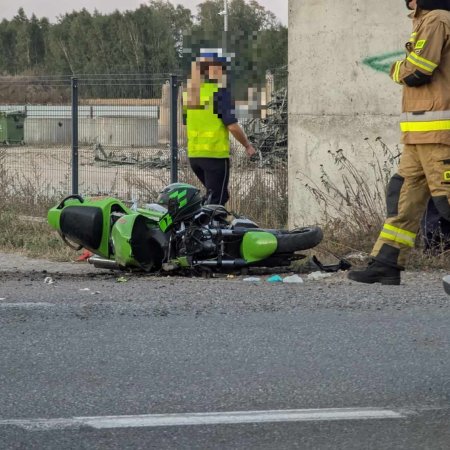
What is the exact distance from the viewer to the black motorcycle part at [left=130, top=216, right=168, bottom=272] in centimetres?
768

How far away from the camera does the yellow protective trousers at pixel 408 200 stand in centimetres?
640

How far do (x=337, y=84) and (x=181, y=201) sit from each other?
271 centimetres

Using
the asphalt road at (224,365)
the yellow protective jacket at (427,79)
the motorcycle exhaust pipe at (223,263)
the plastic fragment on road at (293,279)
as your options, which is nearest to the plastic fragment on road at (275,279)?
the plastic fragment on road at (293,279)

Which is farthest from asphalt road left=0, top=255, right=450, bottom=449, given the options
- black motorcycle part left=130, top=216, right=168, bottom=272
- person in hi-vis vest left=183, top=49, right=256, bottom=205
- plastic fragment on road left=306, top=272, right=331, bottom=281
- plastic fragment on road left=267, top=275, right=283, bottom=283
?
person in hi-vis vest left=183, top=49, right=256, bottom=205

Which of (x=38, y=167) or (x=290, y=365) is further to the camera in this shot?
(x=38, y=167)

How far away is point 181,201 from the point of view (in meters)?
7.79

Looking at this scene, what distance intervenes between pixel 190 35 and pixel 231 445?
603 cm

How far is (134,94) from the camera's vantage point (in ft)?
39.2

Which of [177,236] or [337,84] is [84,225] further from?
[337,84]

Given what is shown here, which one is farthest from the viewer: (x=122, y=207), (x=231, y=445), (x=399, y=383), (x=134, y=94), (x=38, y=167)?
(x=38, y=167)

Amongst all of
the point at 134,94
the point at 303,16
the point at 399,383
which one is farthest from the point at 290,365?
the point at 134,94

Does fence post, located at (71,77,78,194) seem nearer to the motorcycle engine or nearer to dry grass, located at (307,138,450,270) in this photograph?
dry grass, located at (307,138,450,270)

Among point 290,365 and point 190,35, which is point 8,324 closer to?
point 290,365

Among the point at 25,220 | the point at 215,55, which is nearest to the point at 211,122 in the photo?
the point at 215,55
